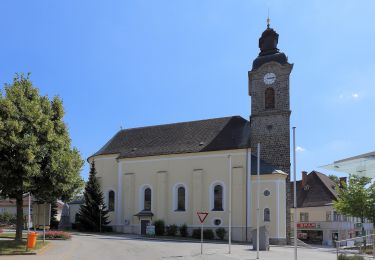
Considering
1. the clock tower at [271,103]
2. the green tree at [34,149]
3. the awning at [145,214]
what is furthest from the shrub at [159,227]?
the green tree at [34,149]

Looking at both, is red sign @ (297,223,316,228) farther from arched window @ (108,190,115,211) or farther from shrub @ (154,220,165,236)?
arched window @ (108,190,115,211)

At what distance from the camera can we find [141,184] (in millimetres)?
54062

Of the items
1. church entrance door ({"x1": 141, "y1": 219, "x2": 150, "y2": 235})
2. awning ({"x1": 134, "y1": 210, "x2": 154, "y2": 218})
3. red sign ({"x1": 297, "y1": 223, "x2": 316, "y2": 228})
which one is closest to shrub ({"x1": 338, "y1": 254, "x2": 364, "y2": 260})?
awning ({"x1": 134, "y1": 210, "x2": 154, "y2": 218})

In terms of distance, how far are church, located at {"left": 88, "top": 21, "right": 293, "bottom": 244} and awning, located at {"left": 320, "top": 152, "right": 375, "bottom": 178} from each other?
105ft

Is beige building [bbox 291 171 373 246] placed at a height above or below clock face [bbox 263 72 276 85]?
below

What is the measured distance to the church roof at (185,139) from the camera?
4966 cm

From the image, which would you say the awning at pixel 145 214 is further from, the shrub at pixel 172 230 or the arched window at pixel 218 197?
the arched window at pixel 218 197

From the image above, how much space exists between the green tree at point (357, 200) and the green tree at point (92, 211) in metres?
26.1

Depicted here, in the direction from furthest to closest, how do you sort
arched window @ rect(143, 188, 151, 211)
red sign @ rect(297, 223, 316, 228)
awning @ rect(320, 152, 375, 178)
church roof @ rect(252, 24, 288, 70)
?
red sign @ rect(297, 223, 316, 228), arched window @ rect(143, 188, 151, 211), church roof @ rect(252, 24, 288, 70), awning @ rect(320, 152, 375, 178)

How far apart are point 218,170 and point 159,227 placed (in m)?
9.11

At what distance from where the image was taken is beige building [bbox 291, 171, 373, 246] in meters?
64.5

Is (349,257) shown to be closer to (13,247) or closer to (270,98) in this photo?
(13,247)

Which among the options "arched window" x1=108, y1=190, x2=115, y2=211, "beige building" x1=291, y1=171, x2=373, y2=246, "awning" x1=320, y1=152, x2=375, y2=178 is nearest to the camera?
"awning" x1=320, y1=152, x2=375, y2=178

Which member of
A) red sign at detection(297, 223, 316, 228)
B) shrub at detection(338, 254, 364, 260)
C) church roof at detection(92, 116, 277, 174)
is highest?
church roof at detection(92, 116, 277, 174)
